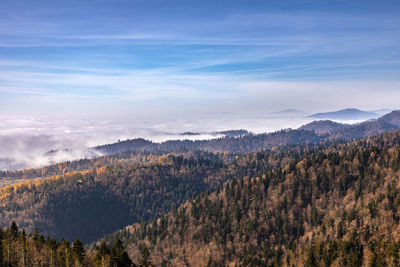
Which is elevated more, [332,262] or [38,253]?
[38,253]

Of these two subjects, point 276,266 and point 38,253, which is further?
point 276,266

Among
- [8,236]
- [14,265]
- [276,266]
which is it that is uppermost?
[8,236]

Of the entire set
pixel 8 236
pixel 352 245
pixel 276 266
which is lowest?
pixel 276 266

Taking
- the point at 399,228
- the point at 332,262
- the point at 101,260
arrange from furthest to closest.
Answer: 1. the point at 399,228
2. the point at 332,262
3. the point at 101,260

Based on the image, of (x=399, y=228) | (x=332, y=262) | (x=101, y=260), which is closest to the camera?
(x=101, y=260)

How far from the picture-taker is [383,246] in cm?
16962

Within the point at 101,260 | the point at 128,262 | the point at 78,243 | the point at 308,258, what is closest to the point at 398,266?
the point at 308,258

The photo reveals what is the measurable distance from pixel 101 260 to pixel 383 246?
134 meters

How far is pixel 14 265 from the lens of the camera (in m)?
133

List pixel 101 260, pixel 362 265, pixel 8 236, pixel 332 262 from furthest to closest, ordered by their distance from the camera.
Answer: pixel 332 262, pixel 362 265, pixel 8 236, pixel 101 260

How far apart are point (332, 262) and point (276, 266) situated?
1332 inches

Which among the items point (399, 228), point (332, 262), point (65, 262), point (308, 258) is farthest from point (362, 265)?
point (65, 262)

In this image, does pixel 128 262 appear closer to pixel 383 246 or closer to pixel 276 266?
pixel 276 266

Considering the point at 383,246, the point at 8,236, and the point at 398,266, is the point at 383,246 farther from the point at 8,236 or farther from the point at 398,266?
the point at 8,236
